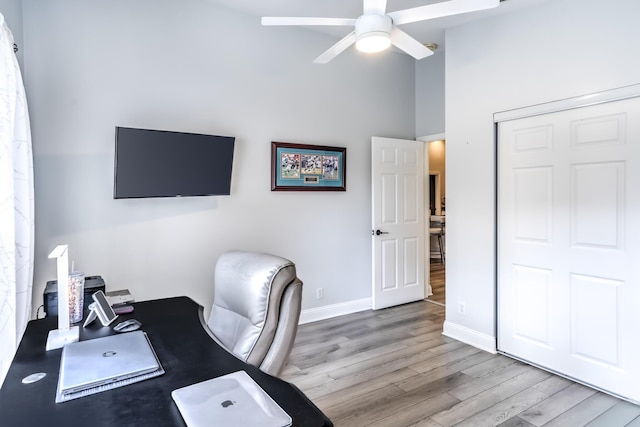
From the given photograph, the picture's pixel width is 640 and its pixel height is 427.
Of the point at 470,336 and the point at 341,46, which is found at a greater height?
the point at 341,46

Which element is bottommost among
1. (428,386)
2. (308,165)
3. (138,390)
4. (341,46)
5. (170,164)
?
(428,386)

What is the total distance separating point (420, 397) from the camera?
2.47 meters

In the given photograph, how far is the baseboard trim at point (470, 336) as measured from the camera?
3197 millimetres

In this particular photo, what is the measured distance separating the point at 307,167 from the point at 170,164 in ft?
4.65

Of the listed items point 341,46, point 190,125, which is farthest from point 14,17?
point 341,46

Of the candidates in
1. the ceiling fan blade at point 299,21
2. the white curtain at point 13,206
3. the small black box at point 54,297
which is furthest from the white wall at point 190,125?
the ceiling fan blade at point 299,21

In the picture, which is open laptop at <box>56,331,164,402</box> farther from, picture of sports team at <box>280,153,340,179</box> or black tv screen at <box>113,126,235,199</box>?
picture of sports team at <box>280,153,340,179</box>

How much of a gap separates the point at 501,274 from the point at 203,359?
8.88 ft

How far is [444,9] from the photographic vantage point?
79.4 inches

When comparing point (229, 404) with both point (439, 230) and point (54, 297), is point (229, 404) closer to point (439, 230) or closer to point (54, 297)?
point (54, 297)

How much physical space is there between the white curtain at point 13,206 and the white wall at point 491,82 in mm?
3204

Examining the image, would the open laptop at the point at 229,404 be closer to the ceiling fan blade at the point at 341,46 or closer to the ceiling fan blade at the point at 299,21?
the ceiling fan blade at the point at 299,21

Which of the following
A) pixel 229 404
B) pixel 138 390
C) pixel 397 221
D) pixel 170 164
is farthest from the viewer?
pixel 397 221

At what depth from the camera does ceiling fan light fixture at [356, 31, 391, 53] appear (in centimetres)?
216
